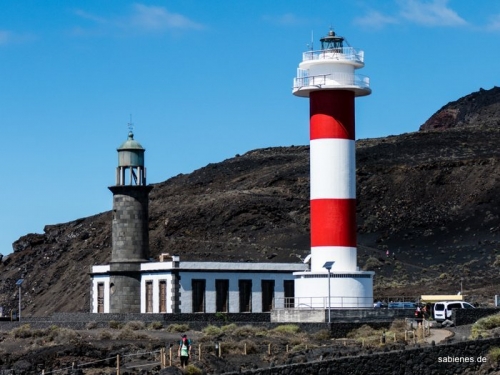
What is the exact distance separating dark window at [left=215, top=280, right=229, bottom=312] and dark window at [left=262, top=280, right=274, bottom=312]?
1.63m

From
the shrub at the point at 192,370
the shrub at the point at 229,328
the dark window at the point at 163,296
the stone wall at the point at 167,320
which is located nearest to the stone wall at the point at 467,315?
the stone wall at the point at 167,320

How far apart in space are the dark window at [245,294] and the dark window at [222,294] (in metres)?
0.63

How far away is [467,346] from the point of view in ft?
96.0

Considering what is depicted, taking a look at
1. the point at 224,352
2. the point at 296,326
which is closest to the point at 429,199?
the point at 296,326

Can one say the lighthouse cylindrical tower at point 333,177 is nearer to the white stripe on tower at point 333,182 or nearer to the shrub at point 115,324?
the white stripe on tower at point 333,182

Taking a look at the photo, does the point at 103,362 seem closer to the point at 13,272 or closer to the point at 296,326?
the point at 296,326

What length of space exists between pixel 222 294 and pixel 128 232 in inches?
183

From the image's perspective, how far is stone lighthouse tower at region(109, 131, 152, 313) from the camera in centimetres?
4984

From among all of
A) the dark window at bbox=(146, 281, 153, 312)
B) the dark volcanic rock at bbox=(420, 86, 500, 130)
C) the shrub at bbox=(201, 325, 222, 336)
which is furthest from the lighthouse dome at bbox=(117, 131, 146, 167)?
the dark volcanic rock at bbox=(420, 86, 500, 130)

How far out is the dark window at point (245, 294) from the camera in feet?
161

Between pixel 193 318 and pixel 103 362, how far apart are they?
12.6 metres

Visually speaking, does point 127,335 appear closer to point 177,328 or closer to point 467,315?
point 177,328

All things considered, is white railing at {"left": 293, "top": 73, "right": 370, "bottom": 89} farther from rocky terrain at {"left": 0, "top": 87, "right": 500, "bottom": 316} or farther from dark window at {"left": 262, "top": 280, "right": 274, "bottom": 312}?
rocky terrain at {"left": 0, "top": 87, "right": 500, "bottom": 316}

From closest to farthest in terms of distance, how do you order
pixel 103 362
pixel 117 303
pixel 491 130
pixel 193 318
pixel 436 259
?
1. pixel 103 362
2. pixel 193 318
3. pixel 117 303
4. pixel 436 259
5. pixel 491 130
